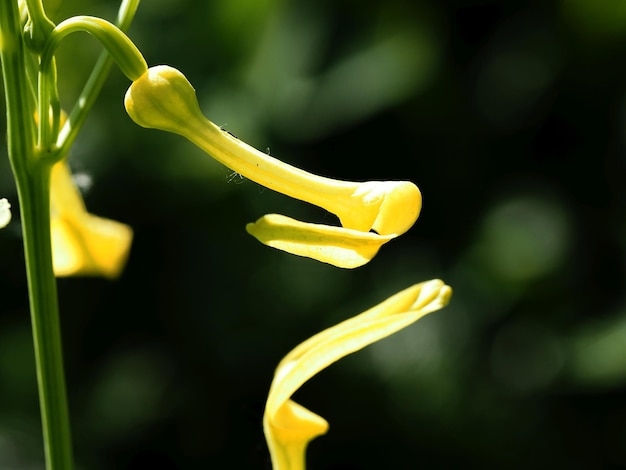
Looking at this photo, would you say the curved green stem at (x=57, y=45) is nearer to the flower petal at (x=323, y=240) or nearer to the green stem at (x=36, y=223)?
the green stem at (x=36, y=223)

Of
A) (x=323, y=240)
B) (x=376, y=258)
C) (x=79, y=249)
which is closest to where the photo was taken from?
(x=323, y=240)

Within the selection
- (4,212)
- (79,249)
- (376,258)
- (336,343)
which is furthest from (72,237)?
(376,258)

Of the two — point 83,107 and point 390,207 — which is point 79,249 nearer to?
point 83,107

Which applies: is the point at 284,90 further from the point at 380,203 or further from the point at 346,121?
the point at 380,203

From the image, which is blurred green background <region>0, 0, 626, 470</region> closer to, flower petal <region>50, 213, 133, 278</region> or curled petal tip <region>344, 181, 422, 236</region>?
flower petal <region>50, 213, 133, 278</region>

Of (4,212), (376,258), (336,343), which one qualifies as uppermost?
(376,258)

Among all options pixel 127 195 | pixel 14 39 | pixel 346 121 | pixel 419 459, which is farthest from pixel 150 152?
pixel 14 39
